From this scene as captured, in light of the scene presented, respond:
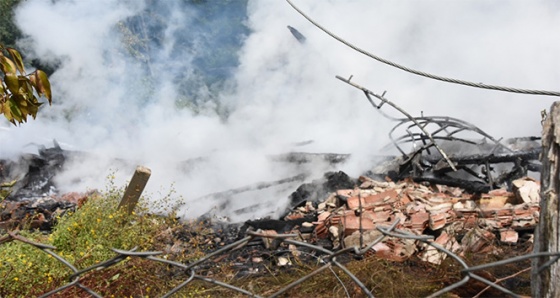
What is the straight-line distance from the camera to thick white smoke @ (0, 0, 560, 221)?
27.3 feet

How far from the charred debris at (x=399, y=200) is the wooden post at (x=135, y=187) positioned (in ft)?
3.00

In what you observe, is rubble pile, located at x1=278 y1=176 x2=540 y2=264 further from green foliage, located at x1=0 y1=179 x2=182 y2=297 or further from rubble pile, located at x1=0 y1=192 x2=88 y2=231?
rubble pile, located at x1=0 y1=192 x2=88 y2=231

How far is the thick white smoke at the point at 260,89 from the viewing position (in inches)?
327

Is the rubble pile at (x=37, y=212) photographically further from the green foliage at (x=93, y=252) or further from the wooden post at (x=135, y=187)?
the wooden post at (x=135, y=187)

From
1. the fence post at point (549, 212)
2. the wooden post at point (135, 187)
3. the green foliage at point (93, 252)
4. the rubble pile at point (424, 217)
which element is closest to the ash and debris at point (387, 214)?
the rubble pile at point (424, 217)

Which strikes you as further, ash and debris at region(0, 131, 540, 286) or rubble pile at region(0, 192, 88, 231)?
rubble pile at region(0, 192, 88, 231)

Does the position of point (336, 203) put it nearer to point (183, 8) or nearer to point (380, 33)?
point (380, 33)

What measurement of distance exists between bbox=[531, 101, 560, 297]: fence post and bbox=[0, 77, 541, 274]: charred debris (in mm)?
2127

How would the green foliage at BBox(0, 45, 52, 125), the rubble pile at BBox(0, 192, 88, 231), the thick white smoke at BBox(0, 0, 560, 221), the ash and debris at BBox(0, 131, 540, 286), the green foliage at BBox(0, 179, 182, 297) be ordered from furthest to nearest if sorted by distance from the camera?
1. the thick white smoke at BBox(0, 0, 560, 221)
2. the rubble pile at BBox(0, 192, 88, 231)
3. the ash and debris at BBox(0, 131, 540, 286)
4. the green foliage at BBox(0, 179, 182, 297)
5. the green foliage at BBox(0, 45, 52, 125)

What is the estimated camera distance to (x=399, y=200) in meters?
5.54

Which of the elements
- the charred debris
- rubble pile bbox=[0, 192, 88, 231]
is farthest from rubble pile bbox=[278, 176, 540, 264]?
rubble pile bbox=[0, 192, 88, 231]

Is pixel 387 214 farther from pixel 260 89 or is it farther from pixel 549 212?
pixel 260 89

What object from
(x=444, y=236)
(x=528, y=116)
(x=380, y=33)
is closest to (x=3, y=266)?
(x=444, y=236)

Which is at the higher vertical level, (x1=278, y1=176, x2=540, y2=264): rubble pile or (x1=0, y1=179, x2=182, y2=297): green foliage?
(x1=278, y1=176, x2=540, y2=264): rubble pile
